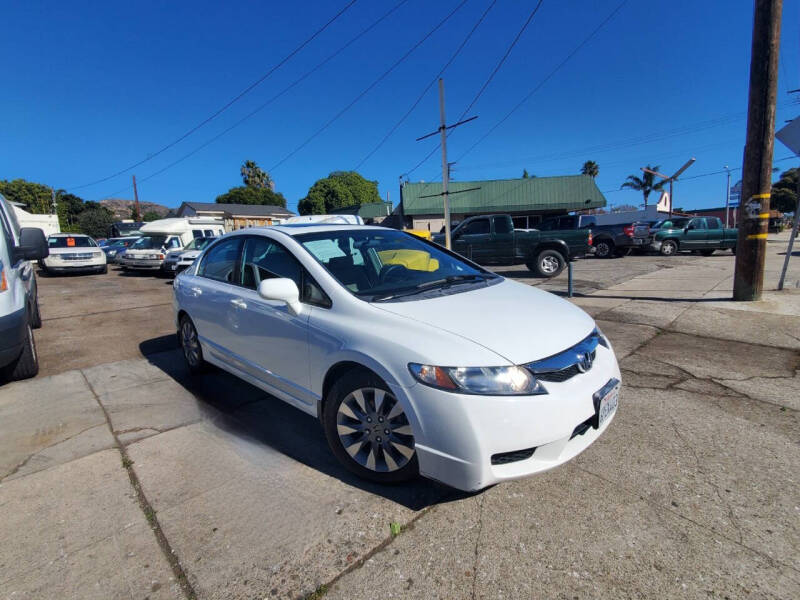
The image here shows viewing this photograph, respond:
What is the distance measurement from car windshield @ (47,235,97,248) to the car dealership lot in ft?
48.4

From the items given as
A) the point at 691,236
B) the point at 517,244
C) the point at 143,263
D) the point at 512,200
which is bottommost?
the point at 143,263

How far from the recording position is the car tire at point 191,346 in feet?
13.9

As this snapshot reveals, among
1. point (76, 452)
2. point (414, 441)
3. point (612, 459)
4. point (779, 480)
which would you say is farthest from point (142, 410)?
point (779, 480)

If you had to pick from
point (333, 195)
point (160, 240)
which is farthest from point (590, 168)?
point (160, 240)

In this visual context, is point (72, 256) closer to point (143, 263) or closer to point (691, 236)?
point (143, 263)

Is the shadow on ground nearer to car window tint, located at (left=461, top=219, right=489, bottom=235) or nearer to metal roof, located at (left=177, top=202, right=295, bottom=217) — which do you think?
car window tint, located at (left=461, top=219, right=489, bottom=235)

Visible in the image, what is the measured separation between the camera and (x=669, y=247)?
58.6 feet

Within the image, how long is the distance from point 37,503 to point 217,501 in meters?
1.03

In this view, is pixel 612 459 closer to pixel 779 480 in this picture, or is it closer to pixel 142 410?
pixel 779 480

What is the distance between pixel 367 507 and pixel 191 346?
2.96 meters

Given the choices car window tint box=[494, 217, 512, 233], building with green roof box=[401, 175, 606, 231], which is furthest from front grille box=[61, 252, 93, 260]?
building with green roof box=[401, 175, 606, 231]

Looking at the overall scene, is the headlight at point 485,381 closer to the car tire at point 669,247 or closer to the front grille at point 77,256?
the front grille at point 77,256

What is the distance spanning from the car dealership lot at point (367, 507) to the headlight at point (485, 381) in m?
0.71

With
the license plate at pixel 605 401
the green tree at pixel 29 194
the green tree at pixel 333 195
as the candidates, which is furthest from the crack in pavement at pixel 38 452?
the green tree at pixel 29 194
